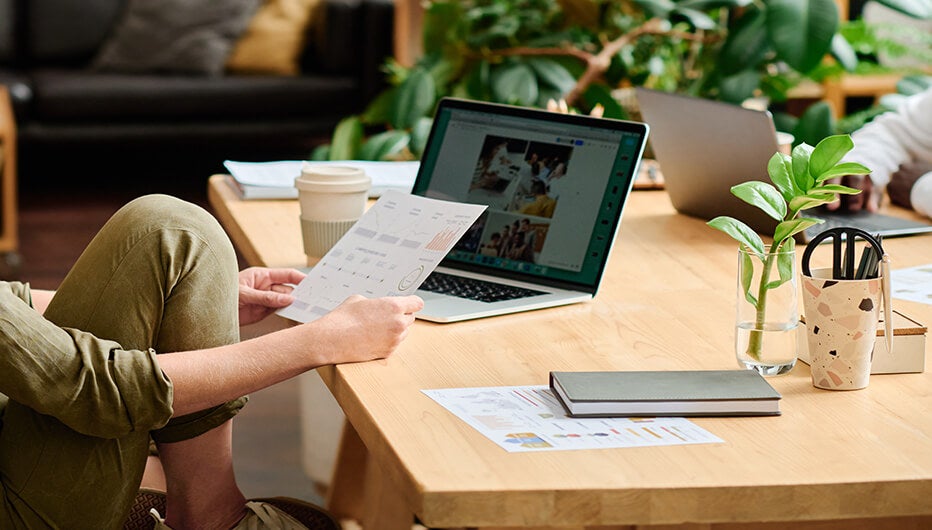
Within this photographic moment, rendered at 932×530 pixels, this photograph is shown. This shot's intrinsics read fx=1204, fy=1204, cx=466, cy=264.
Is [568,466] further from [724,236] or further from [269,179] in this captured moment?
[269,179]

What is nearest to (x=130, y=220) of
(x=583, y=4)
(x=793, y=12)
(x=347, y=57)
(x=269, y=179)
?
(x=269, y=179)

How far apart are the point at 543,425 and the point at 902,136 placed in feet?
3.89

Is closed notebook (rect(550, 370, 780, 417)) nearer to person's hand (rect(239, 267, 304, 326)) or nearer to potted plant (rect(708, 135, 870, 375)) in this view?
potted plant (rect(708, 135, 870, 375))

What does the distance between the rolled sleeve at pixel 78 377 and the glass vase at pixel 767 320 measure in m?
0.52

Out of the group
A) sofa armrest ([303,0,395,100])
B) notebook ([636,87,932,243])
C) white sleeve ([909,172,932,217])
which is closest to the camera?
notebook ([636,87,932,243])

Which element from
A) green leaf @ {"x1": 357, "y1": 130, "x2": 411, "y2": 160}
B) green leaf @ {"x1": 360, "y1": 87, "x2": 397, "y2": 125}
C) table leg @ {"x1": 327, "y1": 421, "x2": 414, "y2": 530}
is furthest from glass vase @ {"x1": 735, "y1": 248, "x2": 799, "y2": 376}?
green leaf @ {"x1": 360, "y1": 87, "x2": 397, "y2": 125}

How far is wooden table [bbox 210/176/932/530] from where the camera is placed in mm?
835

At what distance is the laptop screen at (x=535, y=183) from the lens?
1.34 meters

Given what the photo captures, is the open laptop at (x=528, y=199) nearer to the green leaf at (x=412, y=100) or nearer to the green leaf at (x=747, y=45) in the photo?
the green leaf at (x=412, y=100)

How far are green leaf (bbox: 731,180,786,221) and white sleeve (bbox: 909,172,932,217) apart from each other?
2.39 feet

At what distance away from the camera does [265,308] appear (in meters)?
1.30

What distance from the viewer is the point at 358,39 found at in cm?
519

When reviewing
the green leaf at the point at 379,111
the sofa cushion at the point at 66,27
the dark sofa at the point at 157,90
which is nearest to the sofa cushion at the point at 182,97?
the dark sofa at the point at 157,90

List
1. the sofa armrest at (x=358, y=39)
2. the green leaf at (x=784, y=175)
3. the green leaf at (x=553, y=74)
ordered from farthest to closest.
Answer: the sofa armrest at (x=358, y=39) < the green leaf at (x=553, y=74) < the green leaf at (x=784, y=175)
